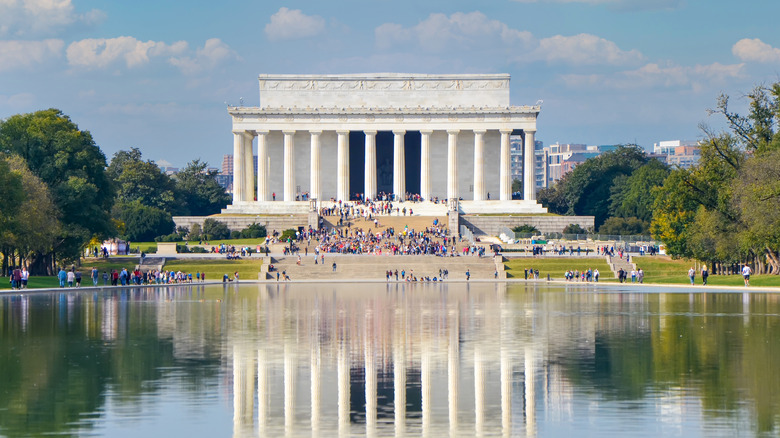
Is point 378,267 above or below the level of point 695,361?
above

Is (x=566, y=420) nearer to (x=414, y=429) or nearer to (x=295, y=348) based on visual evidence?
(x=414, y=429)

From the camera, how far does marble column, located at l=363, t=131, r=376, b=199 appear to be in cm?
12025

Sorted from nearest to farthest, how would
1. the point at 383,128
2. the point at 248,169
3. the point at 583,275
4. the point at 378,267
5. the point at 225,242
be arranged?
the point at 583,275, the point at 378,267, the point at 225,242, the point at 383,128, the point at 248,169

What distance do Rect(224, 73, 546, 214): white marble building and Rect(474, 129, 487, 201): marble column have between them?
0.11 meters

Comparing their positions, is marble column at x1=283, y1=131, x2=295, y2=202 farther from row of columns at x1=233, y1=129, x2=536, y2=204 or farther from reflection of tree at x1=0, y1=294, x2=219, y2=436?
reflection of tree at x1=0, y1=294, x2=219, y2=436

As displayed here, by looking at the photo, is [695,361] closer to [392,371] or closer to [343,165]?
[392,371]

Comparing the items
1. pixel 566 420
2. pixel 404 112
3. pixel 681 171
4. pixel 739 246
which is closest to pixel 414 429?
pixel 566 420

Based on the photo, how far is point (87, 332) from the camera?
34.6 m

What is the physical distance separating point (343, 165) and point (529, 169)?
20.3m

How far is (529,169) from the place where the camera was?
12156 cm

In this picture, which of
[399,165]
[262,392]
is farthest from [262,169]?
[262,392]

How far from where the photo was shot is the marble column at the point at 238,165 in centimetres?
11975

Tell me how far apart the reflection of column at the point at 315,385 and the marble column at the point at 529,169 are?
9066 cm

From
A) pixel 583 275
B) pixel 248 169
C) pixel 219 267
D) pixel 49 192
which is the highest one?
pixel 248 169
